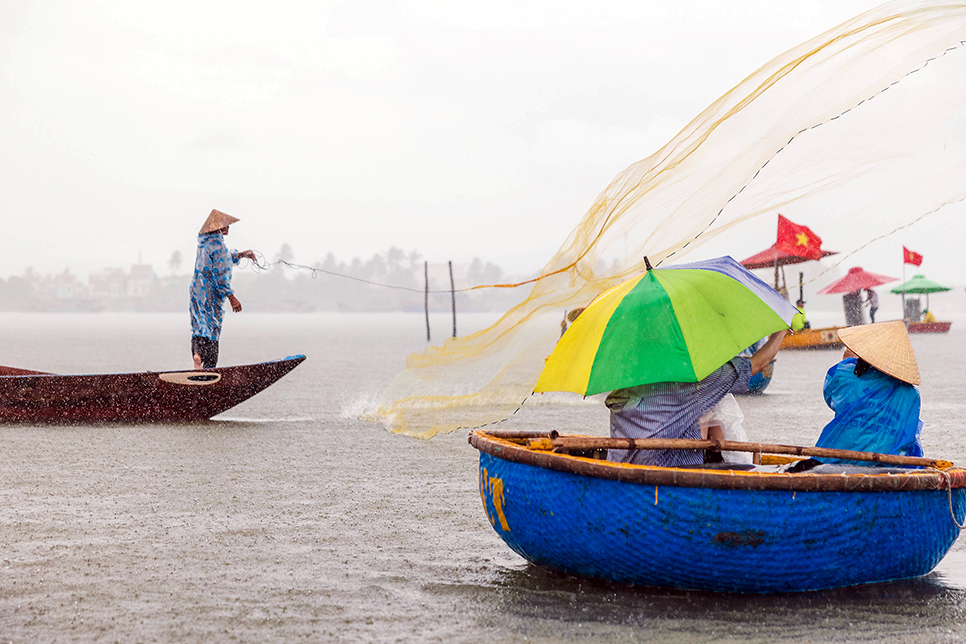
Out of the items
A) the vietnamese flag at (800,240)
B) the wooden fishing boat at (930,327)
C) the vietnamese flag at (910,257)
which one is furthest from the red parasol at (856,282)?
the vietnamese flag at (800,240)

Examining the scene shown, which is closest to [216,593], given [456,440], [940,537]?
[940,537]

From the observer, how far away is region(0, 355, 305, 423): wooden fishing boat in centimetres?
1190

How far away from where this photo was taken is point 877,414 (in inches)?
215

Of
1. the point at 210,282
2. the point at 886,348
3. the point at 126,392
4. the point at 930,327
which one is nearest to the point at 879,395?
the point at 886,348

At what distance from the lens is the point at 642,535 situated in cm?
478

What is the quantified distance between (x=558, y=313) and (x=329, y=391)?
12.3 metres

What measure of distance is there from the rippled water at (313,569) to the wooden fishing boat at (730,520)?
6.6 inches

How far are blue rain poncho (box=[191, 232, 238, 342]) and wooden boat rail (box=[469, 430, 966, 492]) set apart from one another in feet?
24.7

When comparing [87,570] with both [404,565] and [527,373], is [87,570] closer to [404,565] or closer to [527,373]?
[404,565]

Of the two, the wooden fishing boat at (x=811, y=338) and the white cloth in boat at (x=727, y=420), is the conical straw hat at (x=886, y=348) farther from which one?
the wooden fishing boat at (x=811, y=338)

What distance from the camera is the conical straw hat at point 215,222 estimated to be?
11.9 m

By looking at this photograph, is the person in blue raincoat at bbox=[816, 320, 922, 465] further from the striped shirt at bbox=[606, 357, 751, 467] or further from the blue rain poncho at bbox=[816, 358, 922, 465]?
the striped shirt at bbox=[606, 357, 751, 467]

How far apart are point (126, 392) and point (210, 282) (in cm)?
179

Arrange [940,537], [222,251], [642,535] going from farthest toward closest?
[222,251] → [940,537] → [642,535]
